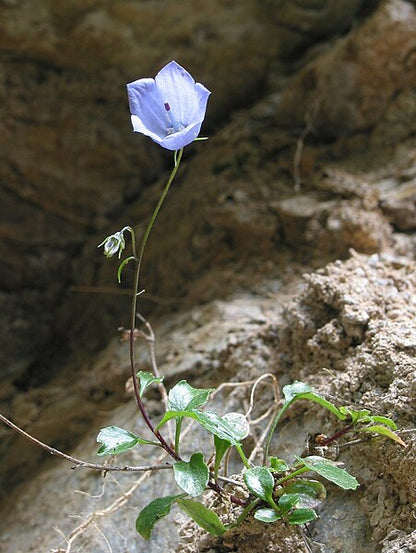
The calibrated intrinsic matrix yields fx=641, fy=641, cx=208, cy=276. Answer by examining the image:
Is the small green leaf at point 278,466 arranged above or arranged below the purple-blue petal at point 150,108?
below

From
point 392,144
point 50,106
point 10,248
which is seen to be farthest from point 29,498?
point 392,144

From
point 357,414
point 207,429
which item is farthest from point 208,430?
point 357,414

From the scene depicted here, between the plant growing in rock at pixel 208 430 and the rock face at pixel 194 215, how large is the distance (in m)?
0.16

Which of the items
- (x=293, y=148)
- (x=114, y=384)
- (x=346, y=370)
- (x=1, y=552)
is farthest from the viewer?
(x=293, y=148)

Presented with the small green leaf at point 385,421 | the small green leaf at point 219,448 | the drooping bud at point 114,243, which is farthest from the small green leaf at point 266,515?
the drooping bud at point 114,243

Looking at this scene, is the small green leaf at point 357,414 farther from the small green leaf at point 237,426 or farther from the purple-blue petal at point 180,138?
the purple-blue petal at point 180,138

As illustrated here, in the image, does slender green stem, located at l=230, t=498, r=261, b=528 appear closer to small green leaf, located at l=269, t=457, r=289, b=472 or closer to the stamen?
small green leaf, located at l=269, t=457, r=289, b=472

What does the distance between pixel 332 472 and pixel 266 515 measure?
12 cm

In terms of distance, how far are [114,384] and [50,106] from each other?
852mm

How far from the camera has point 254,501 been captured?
102 cm

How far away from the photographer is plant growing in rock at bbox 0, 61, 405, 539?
994 mm

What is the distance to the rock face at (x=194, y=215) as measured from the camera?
1.36 m

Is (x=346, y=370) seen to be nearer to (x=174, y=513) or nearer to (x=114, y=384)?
(x=174, y=513)

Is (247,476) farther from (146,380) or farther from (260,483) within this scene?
(146,380)
